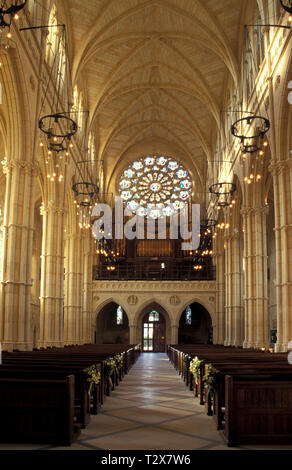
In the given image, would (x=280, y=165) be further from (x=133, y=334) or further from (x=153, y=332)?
(x=153, y=332)

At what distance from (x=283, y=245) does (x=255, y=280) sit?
748cm

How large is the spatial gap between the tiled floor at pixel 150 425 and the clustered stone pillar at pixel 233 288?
778 inches

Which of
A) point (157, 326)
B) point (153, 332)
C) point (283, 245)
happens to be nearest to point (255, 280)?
point (283, 245)

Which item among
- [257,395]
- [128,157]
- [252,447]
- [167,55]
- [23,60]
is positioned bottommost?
[252,447]

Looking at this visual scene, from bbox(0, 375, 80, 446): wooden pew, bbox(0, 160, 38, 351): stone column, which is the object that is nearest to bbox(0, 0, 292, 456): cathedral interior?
bbox(0, 160, 38, 351): stone column

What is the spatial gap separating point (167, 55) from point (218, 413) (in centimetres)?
2957

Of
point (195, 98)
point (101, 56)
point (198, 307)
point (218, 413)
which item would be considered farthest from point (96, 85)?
point (218, 413)

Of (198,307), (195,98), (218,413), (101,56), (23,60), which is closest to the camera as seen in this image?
(218,413)

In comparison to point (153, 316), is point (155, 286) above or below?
above

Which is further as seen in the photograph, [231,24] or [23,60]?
[231,24]

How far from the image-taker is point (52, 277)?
25.7m
